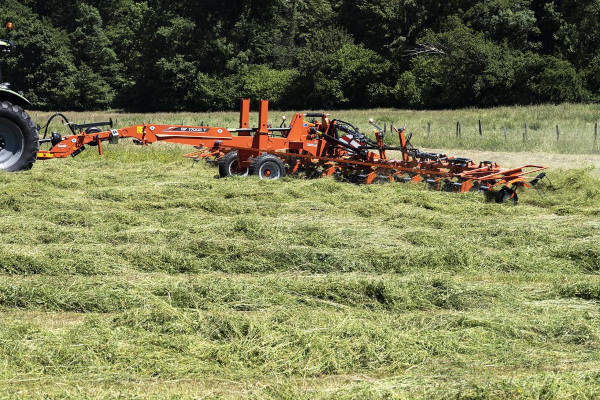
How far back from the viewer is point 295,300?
6.07m

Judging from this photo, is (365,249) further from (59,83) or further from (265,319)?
(59,83)

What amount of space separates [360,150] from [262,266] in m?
7.46

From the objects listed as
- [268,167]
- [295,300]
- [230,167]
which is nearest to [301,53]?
[230,167]

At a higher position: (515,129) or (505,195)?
(515,129)

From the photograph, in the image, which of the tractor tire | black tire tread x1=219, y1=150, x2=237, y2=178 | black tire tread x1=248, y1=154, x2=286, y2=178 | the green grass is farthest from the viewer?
the green grass

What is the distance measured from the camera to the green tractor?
487 inches

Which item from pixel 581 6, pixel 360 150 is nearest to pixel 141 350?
pixel 360 150

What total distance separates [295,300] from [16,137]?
8181 millimetres

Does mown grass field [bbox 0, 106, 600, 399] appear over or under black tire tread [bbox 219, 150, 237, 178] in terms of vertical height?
under

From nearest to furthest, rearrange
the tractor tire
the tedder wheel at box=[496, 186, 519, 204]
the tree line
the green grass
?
the tedder wheel at box=[496, 186, 519, 204] < the tractor tire < the green grass < the tree line

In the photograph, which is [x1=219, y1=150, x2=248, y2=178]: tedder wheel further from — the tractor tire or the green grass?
the green grass

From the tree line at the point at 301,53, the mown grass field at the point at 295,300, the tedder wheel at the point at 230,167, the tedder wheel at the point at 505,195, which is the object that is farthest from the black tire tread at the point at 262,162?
the tree line at the point at 301,53

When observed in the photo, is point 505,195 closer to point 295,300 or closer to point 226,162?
point 226,162

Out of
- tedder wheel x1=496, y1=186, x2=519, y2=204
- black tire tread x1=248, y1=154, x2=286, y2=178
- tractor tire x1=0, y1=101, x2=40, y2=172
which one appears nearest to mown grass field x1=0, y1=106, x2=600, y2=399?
tedder wheel x1=496, y1=186, x2=519, y2=204
